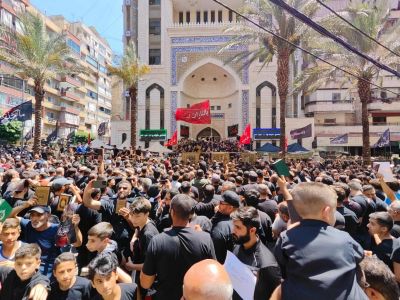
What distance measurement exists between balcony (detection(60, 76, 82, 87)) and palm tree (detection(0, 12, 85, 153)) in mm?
31241

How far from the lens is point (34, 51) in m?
18.1

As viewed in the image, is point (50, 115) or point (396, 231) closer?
point (396, 231)

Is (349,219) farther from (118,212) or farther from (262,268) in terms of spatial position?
(118,212)

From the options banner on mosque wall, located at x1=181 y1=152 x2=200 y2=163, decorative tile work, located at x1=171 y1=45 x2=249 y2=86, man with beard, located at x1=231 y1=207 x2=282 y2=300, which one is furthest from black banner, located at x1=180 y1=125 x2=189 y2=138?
man with beard, located at x1=231 y1=207 x2=282 y2=300

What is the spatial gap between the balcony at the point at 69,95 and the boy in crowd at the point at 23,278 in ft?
165

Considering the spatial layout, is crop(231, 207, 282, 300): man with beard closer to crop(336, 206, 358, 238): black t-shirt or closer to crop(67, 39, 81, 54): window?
crop(336, 206, 358, 238): black t-shirt

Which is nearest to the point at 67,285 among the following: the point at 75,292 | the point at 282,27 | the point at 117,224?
the point at 75,292

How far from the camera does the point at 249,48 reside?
109ft

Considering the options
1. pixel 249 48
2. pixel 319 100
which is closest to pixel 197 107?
pixel 249 48

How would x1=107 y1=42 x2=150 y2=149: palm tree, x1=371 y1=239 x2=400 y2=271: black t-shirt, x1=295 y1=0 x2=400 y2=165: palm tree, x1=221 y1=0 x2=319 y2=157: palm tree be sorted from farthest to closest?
x1=107 y1=42 x2=150 y2=149: palm tree, x1=295 y1=0 x2=400 y2=165: palm tree, x1=221 y1=0 x2=319 y2=157: palm tree, x1=371 y1=239 x2=400 y2=271: black t-shirt

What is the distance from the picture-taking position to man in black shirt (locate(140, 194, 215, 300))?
2873 mm

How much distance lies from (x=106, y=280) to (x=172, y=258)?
521mm

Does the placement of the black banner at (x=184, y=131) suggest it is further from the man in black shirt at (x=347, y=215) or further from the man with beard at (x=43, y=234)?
the man with beard at (x=43, y=234)

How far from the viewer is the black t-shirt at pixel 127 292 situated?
2.82 meters
